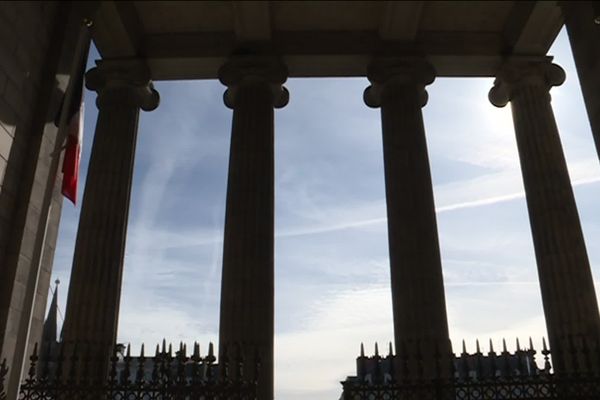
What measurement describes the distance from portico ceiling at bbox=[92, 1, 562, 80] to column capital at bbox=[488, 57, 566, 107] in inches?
25.6

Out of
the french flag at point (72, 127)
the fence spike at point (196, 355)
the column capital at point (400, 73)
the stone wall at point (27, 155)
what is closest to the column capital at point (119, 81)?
the stone wall at point (27, 155)

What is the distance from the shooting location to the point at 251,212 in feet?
88.5

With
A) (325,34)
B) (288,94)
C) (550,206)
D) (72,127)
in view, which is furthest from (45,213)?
(550,206)

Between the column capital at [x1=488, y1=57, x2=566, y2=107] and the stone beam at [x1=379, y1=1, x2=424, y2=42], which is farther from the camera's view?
the column capital at [x1=488, y1=57, x2=566, y2=107]

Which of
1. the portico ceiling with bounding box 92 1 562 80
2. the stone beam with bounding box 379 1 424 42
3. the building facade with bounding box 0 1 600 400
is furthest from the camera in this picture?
the portico ceiling with bounding box 92 1 562 80

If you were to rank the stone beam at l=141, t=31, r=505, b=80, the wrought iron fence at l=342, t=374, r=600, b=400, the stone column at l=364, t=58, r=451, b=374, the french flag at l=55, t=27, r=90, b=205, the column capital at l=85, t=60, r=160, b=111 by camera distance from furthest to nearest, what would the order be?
the stone beam at l=141, t=31, r=505, b=80, the column capital at l=85, t=60, r=160, b=111, the stone column at l=364, t=58, r=451, b=374, the french flag at l=55, t=27, r=90, b=205, the wrought iron fence at l=342, t=374, r=600, b=400

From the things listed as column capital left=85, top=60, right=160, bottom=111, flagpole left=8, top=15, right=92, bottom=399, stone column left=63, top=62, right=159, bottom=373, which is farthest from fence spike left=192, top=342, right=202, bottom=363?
column capital left=85, top=60, right=160, bottom=111

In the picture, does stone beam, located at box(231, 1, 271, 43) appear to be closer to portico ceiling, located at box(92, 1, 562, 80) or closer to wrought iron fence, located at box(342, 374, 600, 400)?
portico ceiling, located at box(92, 1, 562, 80)

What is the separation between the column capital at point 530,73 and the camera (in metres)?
30.4

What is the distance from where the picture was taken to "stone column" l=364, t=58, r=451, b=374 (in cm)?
2478

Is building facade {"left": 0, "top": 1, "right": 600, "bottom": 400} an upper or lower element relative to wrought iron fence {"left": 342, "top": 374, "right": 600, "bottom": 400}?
upper

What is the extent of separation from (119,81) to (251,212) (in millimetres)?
10898

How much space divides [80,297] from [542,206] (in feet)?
70.7

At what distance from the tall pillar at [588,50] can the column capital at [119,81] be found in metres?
21.2
